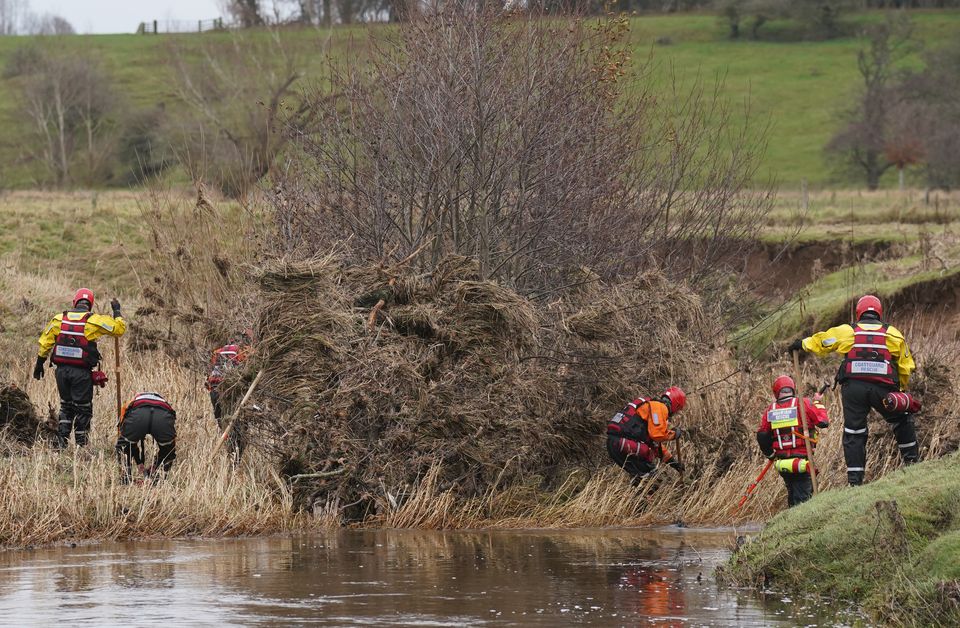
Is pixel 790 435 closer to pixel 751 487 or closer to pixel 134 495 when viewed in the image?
pixel 751 487

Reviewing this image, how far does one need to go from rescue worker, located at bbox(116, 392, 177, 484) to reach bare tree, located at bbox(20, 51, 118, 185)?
42451 mm

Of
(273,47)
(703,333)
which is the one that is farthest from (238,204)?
(273,47)

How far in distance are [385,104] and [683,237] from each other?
4.92m

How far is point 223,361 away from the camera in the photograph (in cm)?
1625

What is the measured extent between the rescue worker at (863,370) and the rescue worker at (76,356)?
28.8 feet

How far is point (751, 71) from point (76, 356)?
2381 inches

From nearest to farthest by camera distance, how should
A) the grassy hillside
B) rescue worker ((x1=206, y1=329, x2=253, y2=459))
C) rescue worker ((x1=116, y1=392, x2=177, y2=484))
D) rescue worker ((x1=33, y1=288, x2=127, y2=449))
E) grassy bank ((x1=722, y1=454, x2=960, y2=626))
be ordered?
grassy bank ((x1=722, y1=454, x2=960, y2=626)) < rescue worker ((x1=116, y1=392, x2=177, y2=484)) < rescue worker ((x1=206, y1=329, x2=253, y2=459)) < rescue worker ((x1=33, y1=288, x2=127, y2=449)) < the grassy hillside

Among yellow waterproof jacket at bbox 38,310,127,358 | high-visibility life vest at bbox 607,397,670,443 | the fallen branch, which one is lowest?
the fallen branch

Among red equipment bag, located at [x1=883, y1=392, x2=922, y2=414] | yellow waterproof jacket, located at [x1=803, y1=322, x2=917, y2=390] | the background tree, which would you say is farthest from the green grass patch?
the background tree

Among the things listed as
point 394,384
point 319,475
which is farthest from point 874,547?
point 319,475

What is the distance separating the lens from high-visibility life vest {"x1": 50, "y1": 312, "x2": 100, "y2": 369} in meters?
17.3

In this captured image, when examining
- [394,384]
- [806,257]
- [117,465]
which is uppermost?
[394,384]

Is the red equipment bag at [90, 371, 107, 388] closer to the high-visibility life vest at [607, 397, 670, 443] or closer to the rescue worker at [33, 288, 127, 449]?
the rescue worker at [33, 288, 127, 449]

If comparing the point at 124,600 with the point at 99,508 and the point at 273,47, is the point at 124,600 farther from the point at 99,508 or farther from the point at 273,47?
the point at 273,47
